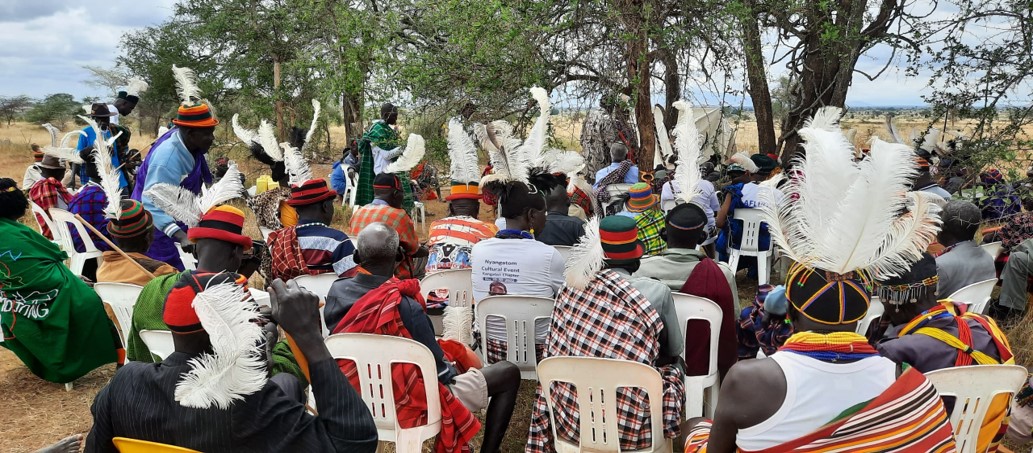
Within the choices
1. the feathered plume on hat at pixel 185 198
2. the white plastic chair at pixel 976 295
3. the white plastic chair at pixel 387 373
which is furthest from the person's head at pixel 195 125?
the white plastic chair at pixel 976 295

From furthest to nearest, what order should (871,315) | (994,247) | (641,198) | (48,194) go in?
(48,194) < (641,198) < (994,247) < (871,315)

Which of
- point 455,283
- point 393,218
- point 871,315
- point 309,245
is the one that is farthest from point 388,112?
point 871,315

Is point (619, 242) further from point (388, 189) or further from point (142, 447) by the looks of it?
point (388, 189)

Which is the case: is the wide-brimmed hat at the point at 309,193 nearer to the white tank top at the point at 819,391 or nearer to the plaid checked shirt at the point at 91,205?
the plaid checked shirt at the point at 91,205

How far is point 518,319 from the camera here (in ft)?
14.2

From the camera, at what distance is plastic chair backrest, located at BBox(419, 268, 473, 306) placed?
16.8 ft

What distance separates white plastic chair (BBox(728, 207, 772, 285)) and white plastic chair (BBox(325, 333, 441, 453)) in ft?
16.1

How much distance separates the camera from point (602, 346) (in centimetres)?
344

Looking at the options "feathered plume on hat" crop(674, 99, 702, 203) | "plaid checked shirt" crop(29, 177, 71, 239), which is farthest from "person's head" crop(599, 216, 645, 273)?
"plaid checked shirt" crop(29, 177, 71, 239)

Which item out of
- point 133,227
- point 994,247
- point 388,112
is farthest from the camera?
point 388,112

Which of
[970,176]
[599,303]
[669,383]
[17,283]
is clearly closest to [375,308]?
[599,303]

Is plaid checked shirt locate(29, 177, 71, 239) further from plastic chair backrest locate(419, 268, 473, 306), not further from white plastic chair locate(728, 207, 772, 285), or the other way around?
white plastic chair locate(728, 207, 772, 285)

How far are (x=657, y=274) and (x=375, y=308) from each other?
175cm

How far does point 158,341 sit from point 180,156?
2.13 metres
